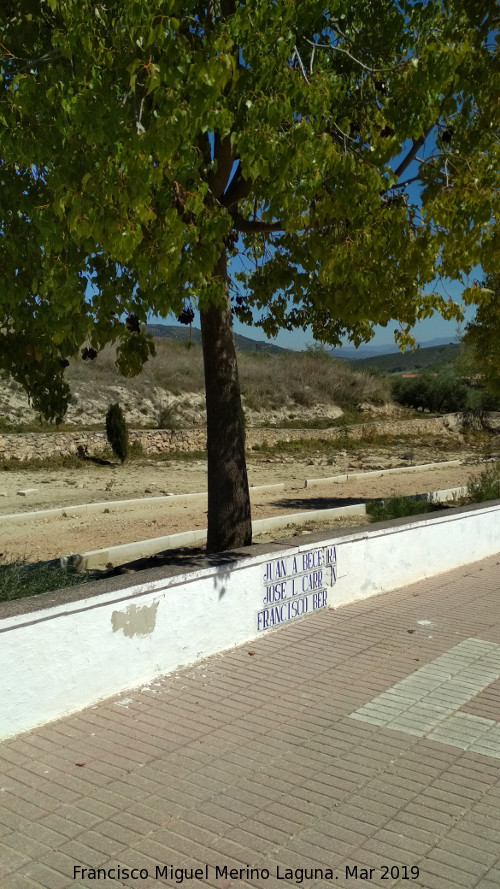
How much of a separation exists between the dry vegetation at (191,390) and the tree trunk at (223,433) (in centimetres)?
1451

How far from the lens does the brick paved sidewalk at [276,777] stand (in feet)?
10.4

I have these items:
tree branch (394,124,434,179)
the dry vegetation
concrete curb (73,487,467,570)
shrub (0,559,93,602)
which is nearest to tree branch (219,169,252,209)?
tree branch (394,124,434,179)

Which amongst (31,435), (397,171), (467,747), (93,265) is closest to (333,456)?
(31,435)

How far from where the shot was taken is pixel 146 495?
54.8 ft

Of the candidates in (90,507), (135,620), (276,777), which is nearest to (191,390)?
(90,507)

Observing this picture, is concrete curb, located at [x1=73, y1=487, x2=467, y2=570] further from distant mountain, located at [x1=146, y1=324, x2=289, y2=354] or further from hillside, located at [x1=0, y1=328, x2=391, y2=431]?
hillside, located at [x1=0, y1=328, x2=391, y2=431]

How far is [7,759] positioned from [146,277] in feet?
11.1

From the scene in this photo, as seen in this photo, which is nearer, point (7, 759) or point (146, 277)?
point (7, 759)

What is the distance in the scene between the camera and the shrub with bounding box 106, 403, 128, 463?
20.8 metres

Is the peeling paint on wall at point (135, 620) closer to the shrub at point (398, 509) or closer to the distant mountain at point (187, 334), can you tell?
the distant mountain at point (187, 334)

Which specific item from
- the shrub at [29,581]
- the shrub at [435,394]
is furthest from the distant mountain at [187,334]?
the shrub at [435,394]

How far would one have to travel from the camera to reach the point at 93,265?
6.39m

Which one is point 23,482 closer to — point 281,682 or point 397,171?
point 397,171

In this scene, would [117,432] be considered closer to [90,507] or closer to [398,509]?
[90,507]
